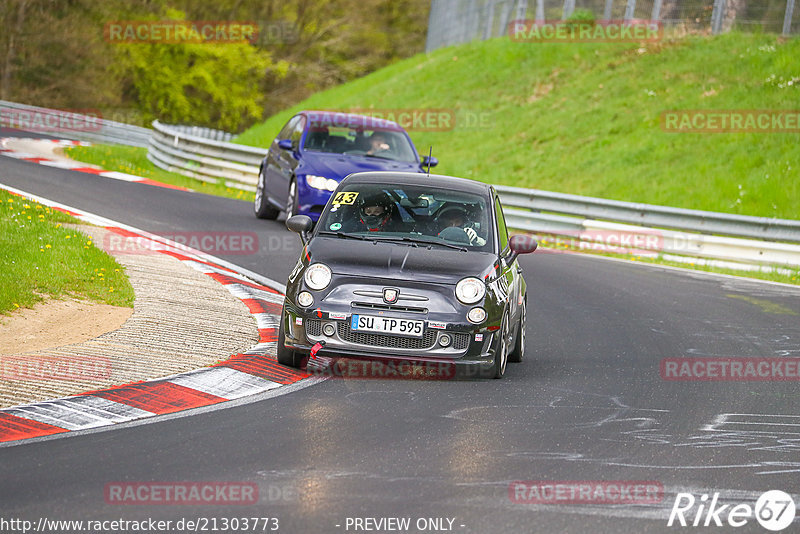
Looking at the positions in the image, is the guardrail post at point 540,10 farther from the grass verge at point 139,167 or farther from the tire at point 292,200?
the tire at point 292,200

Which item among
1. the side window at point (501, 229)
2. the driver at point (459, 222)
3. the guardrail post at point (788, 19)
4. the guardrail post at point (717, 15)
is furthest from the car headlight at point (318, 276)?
the guardrail post at point (717, 15)

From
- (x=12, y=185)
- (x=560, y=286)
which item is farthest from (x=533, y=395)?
(x=12, y=185)

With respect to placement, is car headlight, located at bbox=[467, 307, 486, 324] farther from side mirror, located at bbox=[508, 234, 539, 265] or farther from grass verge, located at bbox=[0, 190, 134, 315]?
grass verge, located at bbox=[0, 190, 134, 315]

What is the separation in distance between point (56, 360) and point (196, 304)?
9.04 ft

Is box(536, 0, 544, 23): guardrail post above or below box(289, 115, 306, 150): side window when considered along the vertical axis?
above

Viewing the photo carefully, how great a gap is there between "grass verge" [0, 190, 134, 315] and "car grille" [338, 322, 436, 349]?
117 inches

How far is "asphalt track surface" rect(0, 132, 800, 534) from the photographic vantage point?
5.37m

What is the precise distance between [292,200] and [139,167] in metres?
11.7

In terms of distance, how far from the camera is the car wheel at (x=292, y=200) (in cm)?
1662

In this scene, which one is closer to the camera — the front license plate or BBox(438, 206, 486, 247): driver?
the front license plate

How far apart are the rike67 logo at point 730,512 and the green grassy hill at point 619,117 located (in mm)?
17514

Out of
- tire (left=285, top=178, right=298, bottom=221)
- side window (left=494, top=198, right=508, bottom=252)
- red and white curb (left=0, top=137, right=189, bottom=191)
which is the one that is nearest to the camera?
side window (left=494, top=198, right=508, bottom=252)

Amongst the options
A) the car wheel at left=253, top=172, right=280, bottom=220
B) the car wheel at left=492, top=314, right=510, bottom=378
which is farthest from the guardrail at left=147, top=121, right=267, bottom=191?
the car wheel at left=492, top=314, right=510, bottom=378

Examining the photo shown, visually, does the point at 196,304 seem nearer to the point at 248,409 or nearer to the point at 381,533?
the point at 248,409
